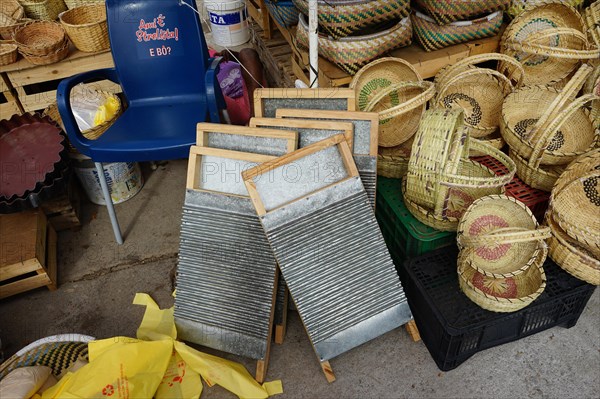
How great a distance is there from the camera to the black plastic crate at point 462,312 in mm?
1894

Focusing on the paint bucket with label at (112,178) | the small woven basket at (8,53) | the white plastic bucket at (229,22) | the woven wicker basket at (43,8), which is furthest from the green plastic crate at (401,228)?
the woven wicker basket at (43,8)

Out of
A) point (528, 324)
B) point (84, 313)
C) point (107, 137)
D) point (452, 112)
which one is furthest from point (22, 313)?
point (528, 324)

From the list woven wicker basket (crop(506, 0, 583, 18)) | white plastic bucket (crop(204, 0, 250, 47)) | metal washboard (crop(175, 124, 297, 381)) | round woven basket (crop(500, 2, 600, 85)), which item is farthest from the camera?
white plastic bucket (crop(204, 0, 250, 47))

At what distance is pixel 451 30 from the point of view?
8.38ft

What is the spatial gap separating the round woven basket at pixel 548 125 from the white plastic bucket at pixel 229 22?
7.61 ft

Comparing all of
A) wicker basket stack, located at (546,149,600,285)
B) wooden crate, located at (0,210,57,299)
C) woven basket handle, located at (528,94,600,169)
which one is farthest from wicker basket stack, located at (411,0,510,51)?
wooden crate, located at (0,210,57,299)

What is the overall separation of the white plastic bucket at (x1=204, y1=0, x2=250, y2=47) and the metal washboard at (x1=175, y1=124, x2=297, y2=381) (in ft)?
6.88

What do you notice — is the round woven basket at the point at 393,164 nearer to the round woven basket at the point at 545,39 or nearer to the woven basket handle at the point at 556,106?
the woven basket handle at the point at 556,106

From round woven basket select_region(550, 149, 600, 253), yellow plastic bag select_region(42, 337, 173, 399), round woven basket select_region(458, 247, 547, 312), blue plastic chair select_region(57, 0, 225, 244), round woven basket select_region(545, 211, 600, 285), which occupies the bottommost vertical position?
yellow plastic bag select_region(42, 337, 173, 399)

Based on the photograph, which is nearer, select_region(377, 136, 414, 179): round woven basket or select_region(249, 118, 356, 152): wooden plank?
select_region(249, 118, 356, 152): wooden plank

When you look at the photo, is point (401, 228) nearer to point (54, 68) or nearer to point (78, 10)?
point (54, 68)

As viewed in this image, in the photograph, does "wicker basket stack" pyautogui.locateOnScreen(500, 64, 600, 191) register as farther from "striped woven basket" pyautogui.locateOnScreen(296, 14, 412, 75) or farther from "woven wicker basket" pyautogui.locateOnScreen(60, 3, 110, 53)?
"woven wicker basket" pyautogui.locateOnScreen(60, 3, 110, 53)

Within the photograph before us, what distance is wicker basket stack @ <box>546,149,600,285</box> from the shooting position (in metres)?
1.92

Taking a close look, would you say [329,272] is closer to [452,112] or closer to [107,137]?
[452,112]
